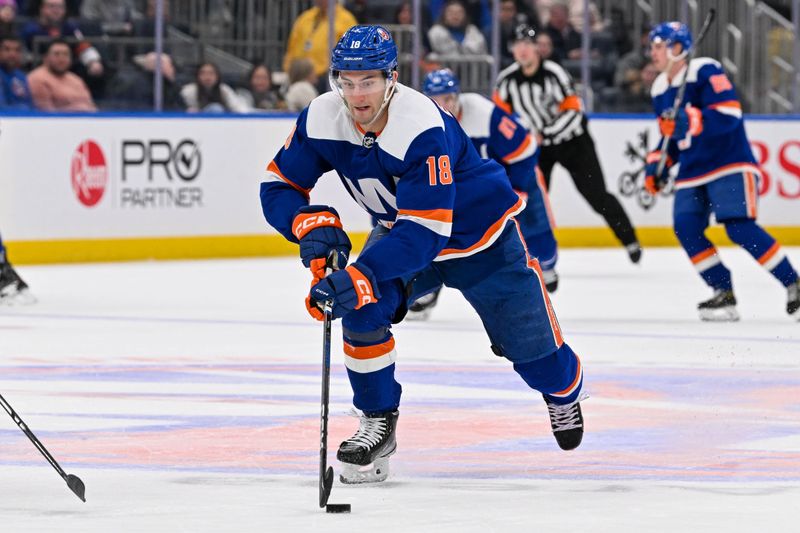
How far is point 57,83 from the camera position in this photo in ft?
35.5

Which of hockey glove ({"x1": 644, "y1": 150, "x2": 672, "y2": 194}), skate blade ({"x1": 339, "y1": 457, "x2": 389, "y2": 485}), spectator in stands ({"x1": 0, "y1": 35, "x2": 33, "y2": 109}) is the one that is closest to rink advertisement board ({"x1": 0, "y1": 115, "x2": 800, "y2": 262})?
spectator in stands ({"x1": 0, "y1": 35, "x2": 33, "y2": 109})

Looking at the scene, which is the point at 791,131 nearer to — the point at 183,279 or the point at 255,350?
the point at 183,279

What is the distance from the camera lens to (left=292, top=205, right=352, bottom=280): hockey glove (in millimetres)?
3887

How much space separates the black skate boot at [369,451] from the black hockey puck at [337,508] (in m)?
0.36

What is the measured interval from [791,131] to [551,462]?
934 centimetres

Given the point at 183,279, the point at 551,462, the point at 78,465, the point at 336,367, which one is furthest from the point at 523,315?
the point at 183,279

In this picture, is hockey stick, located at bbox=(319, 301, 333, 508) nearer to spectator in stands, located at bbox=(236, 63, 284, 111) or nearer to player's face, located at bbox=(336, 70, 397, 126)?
player's face, located at bbox=(336, 70, 397, 126)

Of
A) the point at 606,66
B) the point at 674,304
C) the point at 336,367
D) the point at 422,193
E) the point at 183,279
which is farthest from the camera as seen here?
the point at 606,66

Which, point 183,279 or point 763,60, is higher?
point 763,60

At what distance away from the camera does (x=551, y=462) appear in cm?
432

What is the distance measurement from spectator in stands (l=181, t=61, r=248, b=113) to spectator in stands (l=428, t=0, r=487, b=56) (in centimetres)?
153

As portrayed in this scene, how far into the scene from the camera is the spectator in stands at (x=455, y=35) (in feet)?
40.9

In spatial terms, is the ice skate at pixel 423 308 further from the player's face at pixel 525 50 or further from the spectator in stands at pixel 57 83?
the spectator in stands at pixel 57 83

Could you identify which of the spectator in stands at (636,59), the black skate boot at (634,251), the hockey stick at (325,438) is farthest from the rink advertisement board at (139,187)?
the hockey stick at (325,438)
